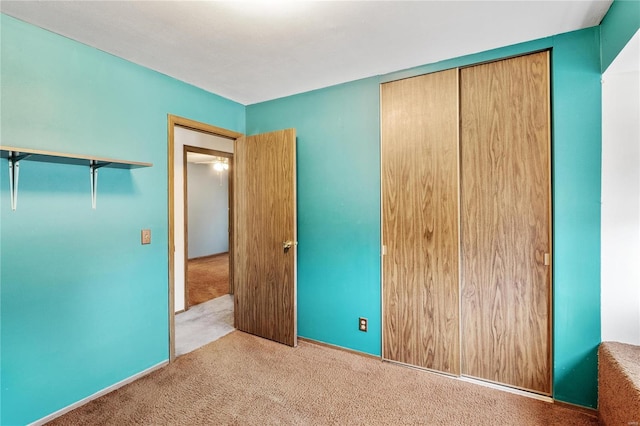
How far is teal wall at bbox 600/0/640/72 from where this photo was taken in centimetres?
141

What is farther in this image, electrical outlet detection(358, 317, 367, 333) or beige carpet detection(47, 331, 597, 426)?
electrical outlet detection(358, 317, 367, 333)

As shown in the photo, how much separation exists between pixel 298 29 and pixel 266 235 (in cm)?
177

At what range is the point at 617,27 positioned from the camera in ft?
5.19

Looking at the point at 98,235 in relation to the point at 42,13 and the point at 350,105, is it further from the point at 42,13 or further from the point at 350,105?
the point at 350,105

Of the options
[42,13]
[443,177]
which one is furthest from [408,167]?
[42,13]

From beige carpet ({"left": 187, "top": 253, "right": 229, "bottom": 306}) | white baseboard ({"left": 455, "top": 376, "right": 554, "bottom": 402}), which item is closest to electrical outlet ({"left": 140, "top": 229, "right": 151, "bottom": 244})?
beige carpet ({"left": 187, "top": 253, "right": 229, "bottom": 306})

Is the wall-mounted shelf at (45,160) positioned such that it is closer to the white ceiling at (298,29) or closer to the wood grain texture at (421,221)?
the white ceiling at (298,29)

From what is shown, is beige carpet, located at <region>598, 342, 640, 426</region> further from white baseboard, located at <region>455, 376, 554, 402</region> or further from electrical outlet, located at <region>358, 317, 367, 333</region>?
electrical outlet, located at <region>358, 317, 367, 333</region>

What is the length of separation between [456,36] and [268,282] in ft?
8.10

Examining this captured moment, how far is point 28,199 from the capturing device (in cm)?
176

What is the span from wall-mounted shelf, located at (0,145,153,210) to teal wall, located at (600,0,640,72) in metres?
2.82

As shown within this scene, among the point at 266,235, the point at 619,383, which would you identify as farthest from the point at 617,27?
the point at 266,235

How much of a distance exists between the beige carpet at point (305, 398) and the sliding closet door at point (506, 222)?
290mm

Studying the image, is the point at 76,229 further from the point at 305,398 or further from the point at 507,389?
the point at 507,389
